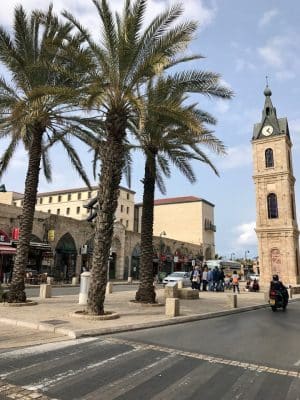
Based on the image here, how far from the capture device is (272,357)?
300 inches

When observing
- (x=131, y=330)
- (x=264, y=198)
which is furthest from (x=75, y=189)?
(x=131, y=330)

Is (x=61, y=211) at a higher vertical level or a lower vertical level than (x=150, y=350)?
higher

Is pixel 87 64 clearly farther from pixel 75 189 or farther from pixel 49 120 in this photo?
pixel 75 189

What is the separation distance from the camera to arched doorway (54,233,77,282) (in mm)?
37134

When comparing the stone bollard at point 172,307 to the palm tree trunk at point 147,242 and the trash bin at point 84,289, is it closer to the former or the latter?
the palm tree trunk at point 147,242

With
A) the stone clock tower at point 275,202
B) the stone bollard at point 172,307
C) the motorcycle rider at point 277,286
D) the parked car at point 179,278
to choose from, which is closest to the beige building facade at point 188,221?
the stone clock tower at point 275,202

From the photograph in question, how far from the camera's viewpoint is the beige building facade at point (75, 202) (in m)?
73.2

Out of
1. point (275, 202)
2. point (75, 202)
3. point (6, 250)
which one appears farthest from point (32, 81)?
point (75, 202)

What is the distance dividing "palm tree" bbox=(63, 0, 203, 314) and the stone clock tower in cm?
3628

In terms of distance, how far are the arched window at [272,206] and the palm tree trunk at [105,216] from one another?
37.4 metres

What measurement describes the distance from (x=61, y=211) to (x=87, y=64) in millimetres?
66099

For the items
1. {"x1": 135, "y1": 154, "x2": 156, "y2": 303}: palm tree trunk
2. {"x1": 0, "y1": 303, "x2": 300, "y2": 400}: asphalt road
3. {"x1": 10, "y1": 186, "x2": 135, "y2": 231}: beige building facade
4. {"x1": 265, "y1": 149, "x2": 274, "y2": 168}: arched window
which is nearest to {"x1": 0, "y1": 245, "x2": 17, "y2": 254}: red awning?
{"x1": 135, "y1": 154, "x2": 156, "y2": 303}: palm tree trunk

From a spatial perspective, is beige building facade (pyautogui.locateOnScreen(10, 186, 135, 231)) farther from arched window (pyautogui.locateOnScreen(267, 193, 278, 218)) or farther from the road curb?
the road curb

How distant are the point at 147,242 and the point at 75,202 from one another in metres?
59.4
